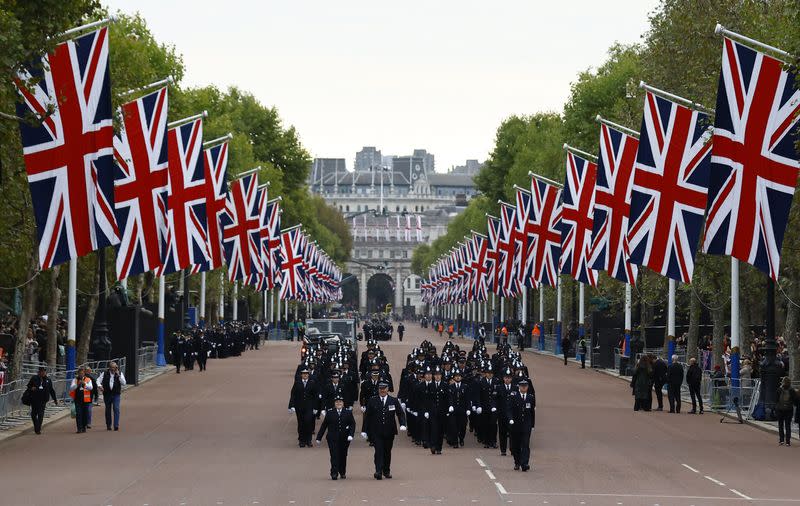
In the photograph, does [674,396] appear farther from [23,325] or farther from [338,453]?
[338,453]

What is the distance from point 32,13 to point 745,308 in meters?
36.4

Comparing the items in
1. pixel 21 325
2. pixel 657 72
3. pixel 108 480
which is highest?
pixel 657 72

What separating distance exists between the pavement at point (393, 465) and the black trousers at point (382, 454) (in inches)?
9.5

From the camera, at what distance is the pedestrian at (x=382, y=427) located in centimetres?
2264

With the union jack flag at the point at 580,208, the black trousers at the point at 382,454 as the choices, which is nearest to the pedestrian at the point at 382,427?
the black trousers at the point at 382,454

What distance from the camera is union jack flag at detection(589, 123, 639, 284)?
38.5 m

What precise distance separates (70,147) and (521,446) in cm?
895

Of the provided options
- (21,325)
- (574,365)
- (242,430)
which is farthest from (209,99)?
(242,430)

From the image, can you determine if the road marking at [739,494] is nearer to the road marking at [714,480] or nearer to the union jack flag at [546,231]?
the road marking at [714,480]

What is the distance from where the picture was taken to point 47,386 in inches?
1178

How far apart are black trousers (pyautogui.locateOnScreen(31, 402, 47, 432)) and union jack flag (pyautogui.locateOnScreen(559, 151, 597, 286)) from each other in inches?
786

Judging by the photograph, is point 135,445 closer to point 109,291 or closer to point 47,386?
point 47,386

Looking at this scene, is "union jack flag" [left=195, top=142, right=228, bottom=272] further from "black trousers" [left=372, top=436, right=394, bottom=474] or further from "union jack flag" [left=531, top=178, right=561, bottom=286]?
"black trousers" [left=372, top=436, right=394, bottom=474]

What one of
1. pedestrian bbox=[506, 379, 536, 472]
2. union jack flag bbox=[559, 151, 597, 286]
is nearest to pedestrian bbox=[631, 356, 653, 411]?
union jack flag bbox=[559, 151, 597, 286]
